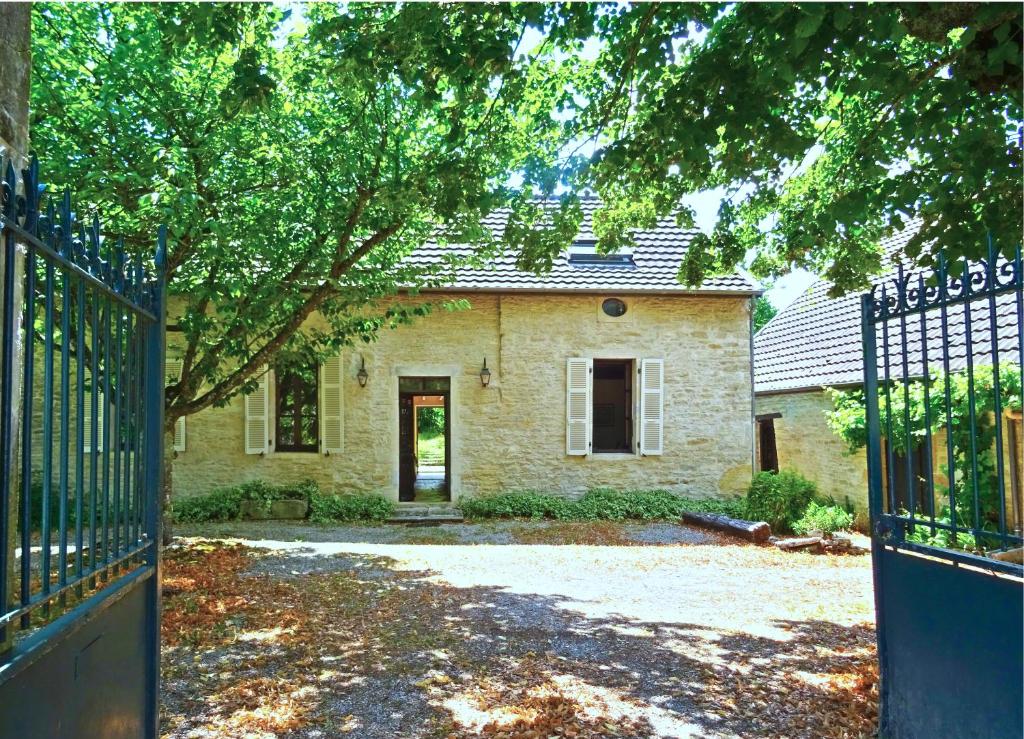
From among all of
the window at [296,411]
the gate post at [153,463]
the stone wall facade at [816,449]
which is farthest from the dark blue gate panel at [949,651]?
the window at [296,411]

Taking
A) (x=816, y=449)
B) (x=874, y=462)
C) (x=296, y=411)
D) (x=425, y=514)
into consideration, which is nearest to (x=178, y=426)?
(x=296, y=411)

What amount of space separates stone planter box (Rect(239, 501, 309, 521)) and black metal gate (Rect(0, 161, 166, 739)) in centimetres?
827

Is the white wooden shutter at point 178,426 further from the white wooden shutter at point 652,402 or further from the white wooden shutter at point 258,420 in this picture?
the white wooden shutter at point 652,402

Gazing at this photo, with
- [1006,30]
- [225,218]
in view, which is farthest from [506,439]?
[1006,30]

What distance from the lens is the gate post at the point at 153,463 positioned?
117 inches

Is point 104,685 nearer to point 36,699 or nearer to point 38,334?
point 36,699

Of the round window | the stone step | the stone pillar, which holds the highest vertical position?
the round window

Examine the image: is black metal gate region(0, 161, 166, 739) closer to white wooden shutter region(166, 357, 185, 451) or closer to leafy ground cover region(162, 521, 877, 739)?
leafy ground cover region(162, 521, 877, 739)

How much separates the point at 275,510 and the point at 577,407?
5.11 m

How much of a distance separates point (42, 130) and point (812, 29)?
577 cm

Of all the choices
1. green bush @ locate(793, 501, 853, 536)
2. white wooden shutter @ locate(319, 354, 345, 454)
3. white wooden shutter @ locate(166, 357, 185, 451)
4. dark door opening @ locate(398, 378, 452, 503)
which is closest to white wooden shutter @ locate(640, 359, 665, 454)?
green bush @ locate(793, 501, 853, 536)

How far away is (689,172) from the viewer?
5.20 m

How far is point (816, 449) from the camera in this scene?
39.8ft

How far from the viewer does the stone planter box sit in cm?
1105
